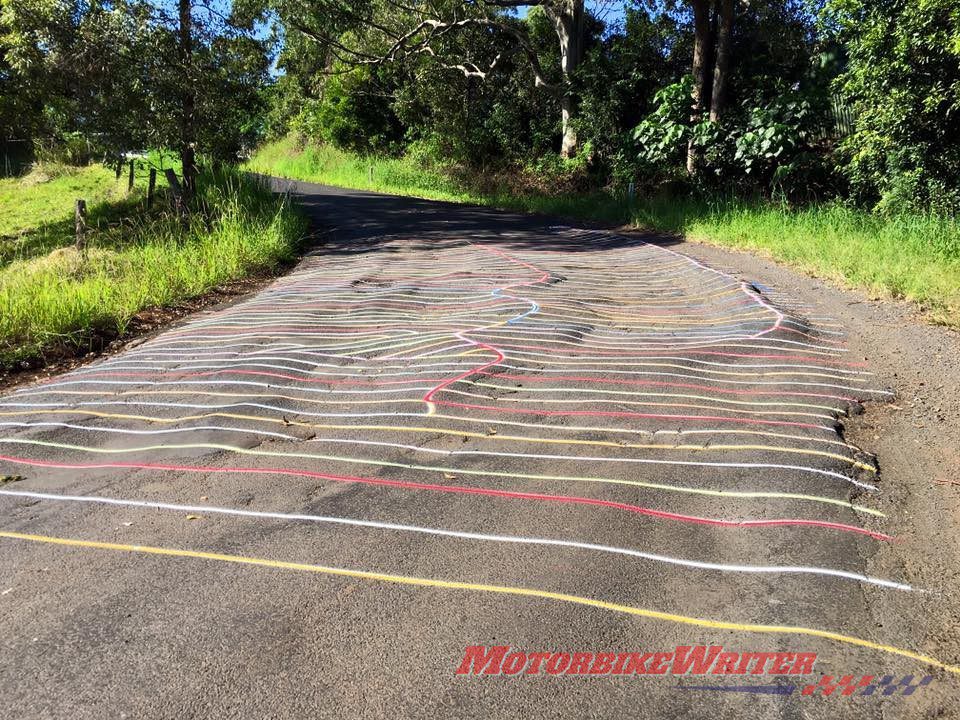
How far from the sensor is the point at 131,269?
8.51m

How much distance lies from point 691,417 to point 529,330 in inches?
80.3

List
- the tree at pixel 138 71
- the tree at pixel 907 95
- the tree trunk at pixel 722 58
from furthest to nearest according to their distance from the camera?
the tree trunk at pixel 722 58 → the tree at pixel 138 71 → the tree at pixel 907 95

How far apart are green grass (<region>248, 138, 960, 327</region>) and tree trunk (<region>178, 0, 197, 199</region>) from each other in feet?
25.0

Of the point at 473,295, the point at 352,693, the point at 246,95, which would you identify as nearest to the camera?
the point at 352,693

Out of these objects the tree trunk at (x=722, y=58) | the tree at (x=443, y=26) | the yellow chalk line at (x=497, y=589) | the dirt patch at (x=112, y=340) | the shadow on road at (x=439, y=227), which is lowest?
the yellow chalk line at (x=497, y=589)

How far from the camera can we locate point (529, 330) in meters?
5.71

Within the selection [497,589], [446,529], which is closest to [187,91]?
[446,529]

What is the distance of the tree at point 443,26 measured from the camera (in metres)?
17.4

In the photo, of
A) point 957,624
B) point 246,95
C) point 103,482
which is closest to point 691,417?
point 957,624

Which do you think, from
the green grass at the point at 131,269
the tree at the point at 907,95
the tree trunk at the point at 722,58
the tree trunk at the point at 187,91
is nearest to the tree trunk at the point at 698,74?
the tree trunk at the point at 722,58

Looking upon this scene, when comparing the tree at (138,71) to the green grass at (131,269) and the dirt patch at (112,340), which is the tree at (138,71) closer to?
the green grass at (131,269)

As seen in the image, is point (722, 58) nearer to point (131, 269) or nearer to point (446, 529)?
point (131, 269)

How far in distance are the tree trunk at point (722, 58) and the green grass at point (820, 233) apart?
1844mm

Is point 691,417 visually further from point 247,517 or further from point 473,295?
point 473,295
